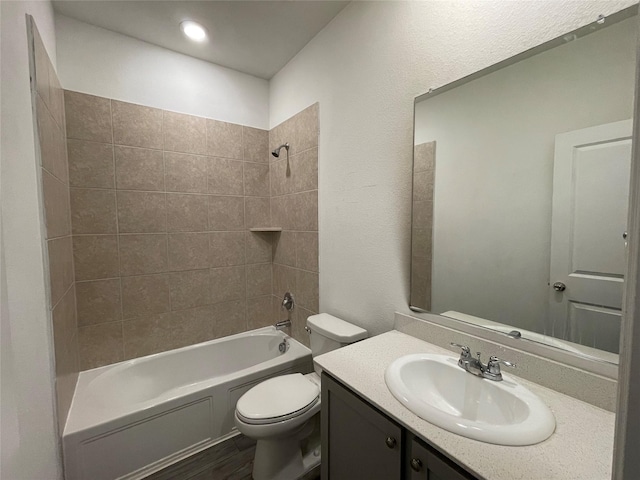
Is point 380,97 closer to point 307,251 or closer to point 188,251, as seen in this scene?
point 307,251

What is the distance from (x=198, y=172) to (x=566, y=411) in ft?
7.98

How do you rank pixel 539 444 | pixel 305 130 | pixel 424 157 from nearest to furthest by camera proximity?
pixel 539 444
pixel 424 157
pixel 305 130

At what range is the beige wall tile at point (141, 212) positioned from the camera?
1.95 m

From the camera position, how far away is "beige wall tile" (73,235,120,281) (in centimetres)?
182

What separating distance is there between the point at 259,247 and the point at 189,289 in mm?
673

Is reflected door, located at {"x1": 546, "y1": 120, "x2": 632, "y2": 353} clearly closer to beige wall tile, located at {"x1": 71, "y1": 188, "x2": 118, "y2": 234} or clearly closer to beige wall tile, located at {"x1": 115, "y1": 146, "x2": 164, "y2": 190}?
beige wall tile, located at {"x1": 115, "y1": 146, "x2": 164, "y2": 190}

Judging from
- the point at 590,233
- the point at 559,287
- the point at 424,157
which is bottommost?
the point at 559,287

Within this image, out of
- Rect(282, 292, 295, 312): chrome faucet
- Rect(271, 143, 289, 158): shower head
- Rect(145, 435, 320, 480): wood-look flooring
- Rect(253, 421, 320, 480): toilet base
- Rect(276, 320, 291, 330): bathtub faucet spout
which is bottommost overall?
Rect(145, 435, 320, 480): wood-look flooring

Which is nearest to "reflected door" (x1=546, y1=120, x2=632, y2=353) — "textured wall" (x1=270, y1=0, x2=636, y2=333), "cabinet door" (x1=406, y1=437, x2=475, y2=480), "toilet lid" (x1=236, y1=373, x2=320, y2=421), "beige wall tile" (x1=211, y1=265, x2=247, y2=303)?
"textured wall" (x1=270, y1=0, x2=636, y2=333)

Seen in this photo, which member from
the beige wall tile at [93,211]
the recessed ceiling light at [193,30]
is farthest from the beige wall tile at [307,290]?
the recessed ceiling light at [193,30]

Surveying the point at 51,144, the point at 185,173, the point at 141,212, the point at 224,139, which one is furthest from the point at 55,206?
the point at 224,139

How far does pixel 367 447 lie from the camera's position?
3.10 feet

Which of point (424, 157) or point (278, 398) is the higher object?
point (424, 157)

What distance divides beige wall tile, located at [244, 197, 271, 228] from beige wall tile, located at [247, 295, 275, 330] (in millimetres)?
692
